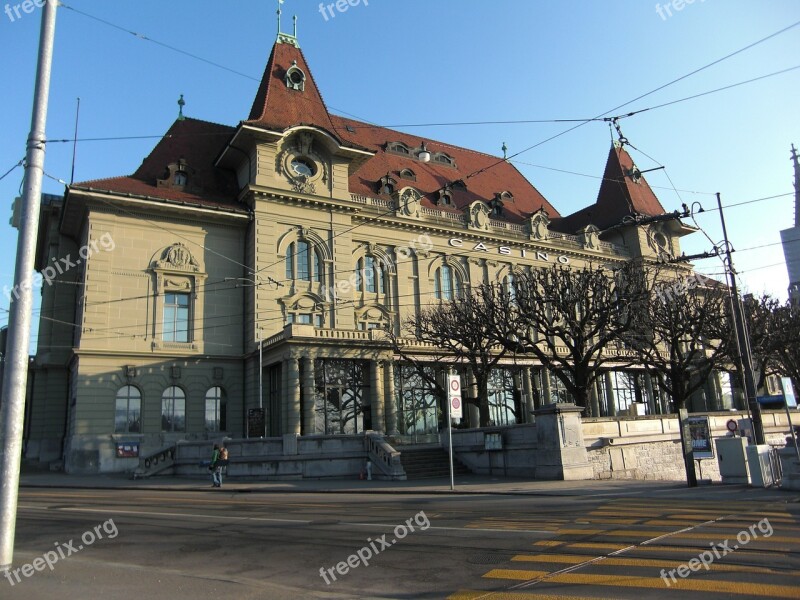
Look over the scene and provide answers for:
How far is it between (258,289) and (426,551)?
3105 centimetres

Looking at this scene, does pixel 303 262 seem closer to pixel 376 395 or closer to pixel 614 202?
pixel 376 395

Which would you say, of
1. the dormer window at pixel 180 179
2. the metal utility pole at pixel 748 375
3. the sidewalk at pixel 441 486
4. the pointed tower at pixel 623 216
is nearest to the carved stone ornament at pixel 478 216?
the pointed tower at pixel 623 216

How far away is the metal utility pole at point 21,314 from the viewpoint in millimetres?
7004

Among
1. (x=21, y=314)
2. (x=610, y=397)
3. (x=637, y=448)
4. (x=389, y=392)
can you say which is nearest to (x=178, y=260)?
(x=389, y=392)

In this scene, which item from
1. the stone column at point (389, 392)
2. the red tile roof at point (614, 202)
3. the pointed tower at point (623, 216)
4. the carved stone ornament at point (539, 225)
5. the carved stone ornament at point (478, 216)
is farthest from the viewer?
the red tile roof at point (614, 202)

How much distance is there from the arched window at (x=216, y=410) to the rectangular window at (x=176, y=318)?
11.7ft

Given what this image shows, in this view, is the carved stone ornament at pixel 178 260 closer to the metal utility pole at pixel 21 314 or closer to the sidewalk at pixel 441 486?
the sidewalk at pixel 441 486

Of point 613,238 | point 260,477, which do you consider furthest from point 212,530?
point 613,238

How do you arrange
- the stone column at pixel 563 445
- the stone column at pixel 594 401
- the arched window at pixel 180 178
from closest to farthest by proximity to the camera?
the stone column at pixel 563 445 → the arched window at pixel 180 178 → the stone column at pixel 594 401

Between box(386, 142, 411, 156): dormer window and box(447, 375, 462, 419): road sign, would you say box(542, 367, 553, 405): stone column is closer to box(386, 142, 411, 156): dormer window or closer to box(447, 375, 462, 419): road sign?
box(386, 142, 411, 156): dormer window

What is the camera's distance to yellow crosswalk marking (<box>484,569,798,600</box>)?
20.6ft

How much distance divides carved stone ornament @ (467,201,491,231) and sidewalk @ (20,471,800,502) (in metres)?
26.8

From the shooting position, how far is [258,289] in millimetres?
38312

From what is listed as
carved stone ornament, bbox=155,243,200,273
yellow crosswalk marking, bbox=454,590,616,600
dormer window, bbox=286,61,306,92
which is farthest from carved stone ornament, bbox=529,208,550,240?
yellow crosswalk marking, bbox=454,590,616,600
